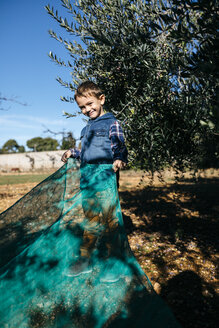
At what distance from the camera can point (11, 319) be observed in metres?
2.01

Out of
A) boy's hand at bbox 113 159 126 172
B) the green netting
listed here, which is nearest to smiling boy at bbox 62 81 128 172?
boy's hand at bbox 113 159 126 172

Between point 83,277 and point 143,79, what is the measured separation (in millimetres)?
3583

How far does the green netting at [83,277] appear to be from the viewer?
2059 mm

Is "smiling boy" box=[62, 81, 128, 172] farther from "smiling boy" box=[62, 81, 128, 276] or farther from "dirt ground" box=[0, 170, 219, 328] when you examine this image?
"dirt ground" box=[0, 170, 219, 328]

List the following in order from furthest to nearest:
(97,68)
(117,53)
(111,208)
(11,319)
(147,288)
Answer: (97,68)
(117,53)
(111,208)
(147,288)
(11,319)

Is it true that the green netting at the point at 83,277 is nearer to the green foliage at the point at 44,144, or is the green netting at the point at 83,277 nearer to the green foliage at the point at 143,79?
the green foliage at the point at 143,79

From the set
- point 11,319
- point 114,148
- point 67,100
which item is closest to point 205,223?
point 114,148

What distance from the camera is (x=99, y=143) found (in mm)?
3648

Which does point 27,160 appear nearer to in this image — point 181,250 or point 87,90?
point 181,250

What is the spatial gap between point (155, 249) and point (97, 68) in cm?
406

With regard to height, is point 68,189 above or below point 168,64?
below

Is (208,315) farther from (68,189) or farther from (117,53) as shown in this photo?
(117,53)

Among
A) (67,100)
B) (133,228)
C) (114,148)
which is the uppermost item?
(67,100)

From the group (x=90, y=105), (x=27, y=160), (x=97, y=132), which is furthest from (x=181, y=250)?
(x=27, y=160)
